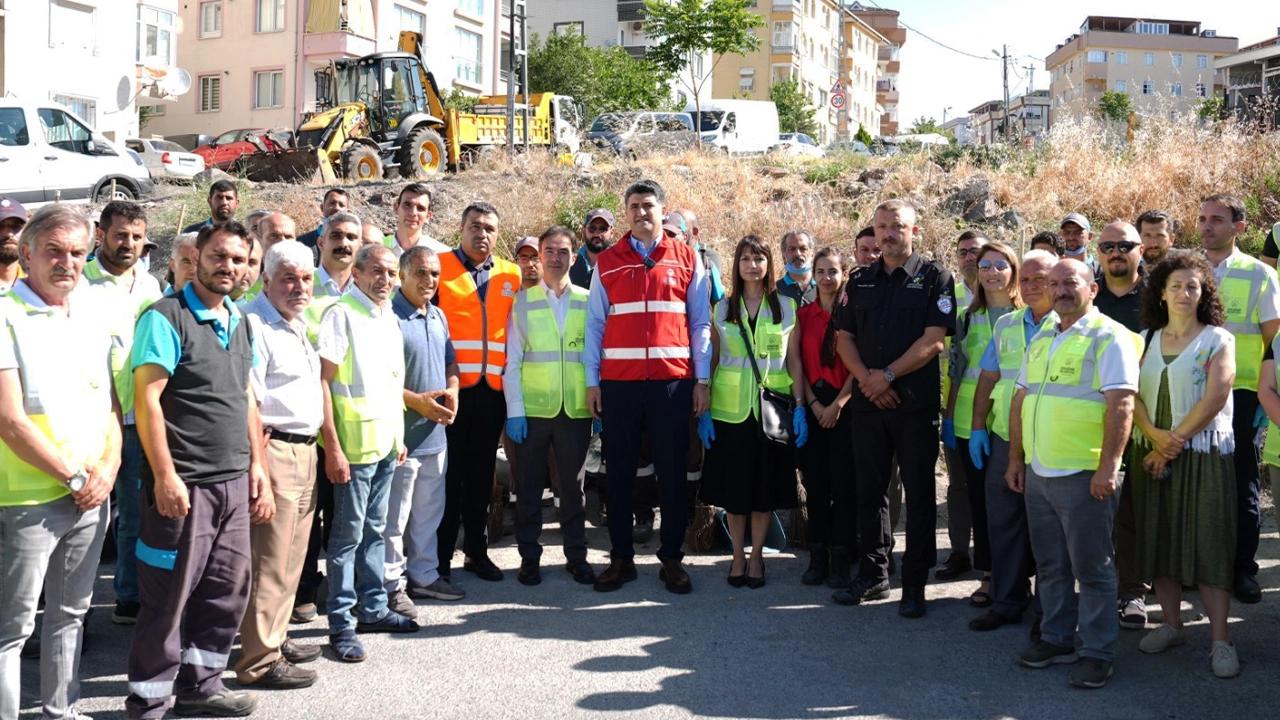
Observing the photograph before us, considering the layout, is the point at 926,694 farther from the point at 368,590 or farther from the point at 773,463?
the point at 368,590

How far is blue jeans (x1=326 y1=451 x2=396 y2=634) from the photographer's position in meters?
5.49

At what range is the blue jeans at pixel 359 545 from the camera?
549 centimetres

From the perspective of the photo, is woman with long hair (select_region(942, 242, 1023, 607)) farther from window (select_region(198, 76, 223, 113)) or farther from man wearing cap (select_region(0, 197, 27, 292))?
window (select_region(198, 76, 223, 113))

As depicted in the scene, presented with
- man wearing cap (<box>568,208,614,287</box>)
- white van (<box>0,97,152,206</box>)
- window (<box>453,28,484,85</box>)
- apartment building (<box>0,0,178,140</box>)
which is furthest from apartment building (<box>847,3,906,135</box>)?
man wearing cap (<box>568,208,614,287</box>)

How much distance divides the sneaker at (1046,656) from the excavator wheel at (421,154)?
16.9 metres

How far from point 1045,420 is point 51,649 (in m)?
4.26

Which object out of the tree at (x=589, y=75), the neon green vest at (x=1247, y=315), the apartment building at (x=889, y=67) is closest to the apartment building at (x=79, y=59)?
the tree at (x=589, y=75)

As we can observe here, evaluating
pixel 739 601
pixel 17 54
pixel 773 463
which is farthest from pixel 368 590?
pixel 17 54

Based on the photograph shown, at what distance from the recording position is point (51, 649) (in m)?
4.28

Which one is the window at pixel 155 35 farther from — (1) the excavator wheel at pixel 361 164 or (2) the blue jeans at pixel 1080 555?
(2) the blue jeans at pixel 1080 555

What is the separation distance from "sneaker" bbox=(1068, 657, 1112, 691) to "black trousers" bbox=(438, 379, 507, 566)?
346cm

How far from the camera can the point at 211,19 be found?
4222cm

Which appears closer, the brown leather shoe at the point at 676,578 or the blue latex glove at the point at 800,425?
the brown leather shoe at the point at 676,578

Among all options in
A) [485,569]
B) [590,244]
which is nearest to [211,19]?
[590,244]
